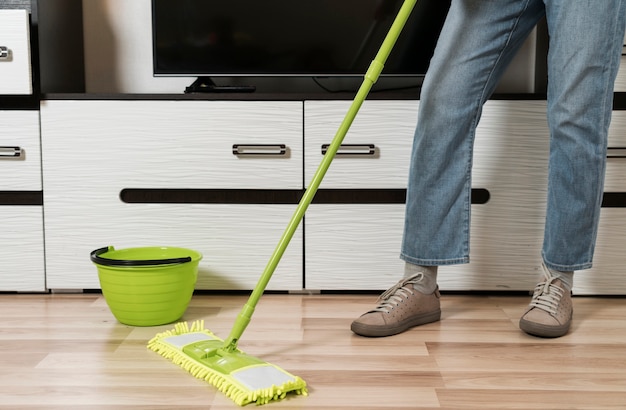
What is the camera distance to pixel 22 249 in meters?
1.68

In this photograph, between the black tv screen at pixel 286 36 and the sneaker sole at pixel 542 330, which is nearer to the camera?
the sneaker sole at pixel 542 330

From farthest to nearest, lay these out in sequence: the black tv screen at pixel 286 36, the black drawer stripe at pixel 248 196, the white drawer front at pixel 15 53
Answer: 1. the black tv screen at pixel 286 36
2. the black drawer stripe at pixel 248 196
3. the white drawer front at pixel 15 53

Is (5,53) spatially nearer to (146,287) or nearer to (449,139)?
(146,287)

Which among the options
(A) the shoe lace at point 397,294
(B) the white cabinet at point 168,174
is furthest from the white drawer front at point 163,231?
(A) the shoe lace at point 397,294

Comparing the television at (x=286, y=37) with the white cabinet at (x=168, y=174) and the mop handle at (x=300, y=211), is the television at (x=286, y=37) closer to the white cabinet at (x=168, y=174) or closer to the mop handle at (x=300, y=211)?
the white cabinet at (x=168, y=174)

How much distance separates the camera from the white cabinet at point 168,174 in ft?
5.46

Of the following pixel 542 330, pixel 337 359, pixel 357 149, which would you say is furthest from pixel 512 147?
pixel 337 359

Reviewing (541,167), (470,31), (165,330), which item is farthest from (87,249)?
(541,167)

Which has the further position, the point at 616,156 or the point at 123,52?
the point at 123,52

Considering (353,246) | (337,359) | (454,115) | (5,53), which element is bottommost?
(337,359)

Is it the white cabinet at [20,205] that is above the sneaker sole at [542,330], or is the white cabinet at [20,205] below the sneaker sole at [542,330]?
above

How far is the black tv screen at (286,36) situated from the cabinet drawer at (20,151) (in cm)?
38

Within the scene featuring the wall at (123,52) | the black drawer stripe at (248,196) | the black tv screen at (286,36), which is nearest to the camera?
the black drawer stripe at (248,196)

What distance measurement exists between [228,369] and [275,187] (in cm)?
69
